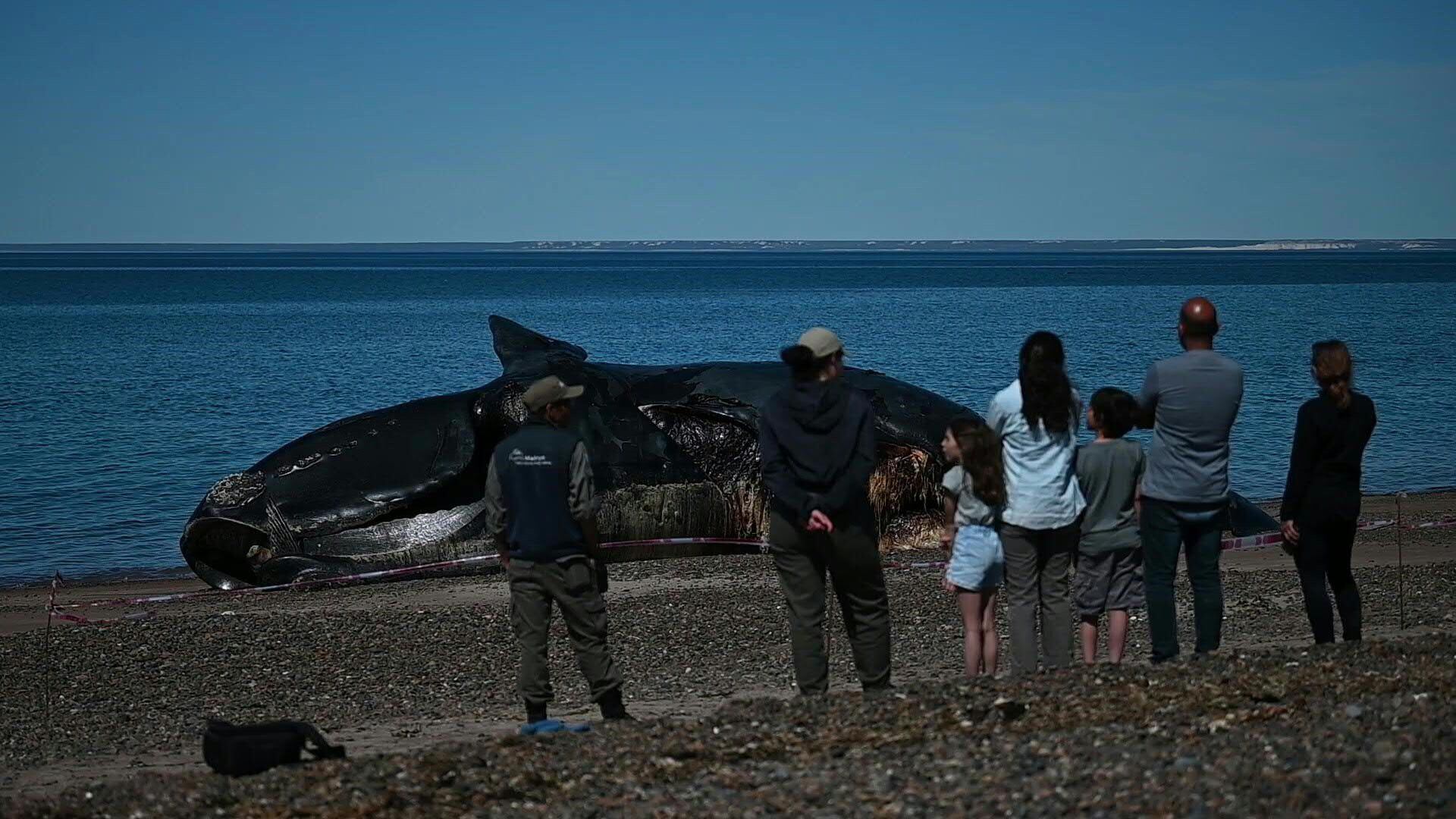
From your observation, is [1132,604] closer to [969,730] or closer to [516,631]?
[969,730]

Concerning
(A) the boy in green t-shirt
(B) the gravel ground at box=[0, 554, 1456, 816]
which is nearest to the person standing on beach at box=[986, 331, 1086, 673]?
(A) the boy in green t-shirt

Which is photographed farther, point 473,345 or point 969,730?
point 473,345

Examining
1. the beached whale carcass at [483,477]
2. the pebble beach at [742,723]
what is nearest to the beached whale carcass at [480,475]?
the beached whale carcass at [483,477]

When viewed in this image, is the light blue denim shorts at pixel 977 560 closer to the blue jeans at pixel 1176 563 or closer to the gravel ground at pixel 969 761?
the gravel ground at pixel 969 761

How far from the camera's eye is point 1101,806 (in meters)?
5.76

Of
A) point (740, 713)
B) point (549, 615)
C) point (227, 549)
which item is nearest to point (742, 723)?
point (740, 713)

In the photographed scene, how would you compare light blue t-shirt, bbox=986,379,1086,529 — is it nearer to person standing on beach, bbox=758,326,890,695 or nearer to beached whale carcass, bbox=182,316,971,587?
person standing on beach, bbox=758,326,890,695

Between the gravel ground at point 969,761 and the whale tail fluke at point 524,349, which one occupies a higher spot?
the whale tail fluke at point 524,349

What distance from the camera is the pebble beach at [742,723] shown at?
20.0 ft

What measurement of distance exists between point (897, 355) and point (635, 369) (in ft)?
118

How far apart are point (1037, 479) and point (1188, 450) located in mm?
825

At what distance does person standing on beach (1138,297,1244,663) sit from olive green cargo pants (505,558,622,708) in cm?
284

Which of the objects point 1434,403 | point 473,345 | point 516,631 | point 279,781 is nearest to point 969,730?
point 516,631

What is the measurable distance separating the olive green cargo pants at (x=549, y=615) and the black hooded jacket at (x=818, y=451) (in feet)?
3.49
